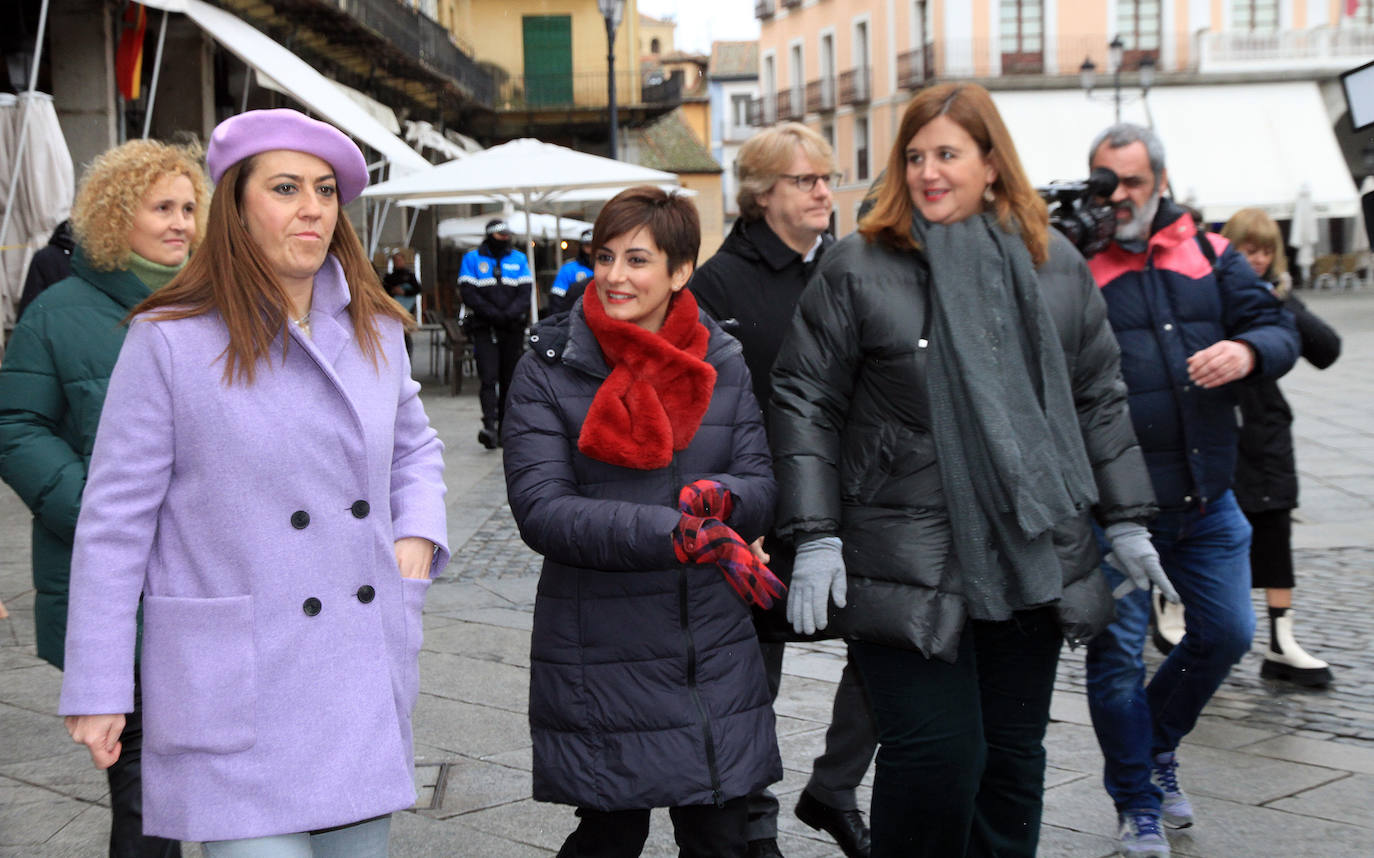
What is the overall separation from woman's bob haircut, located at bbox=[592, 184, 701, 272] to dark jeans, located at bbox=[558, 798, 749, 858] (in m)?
1.14

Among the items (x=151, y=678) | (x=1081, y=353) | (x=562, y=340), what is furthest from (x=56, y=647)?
(x=1081, y=353)

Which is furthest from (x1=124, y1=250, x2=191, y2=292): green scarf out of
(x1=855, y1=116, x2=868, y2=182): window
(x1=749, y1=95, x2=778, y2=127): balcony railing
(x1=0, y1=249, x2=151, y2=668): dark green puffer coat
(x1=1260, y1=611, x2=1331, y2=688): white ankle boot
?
(x1=749, y1=95, x2=778, y2=127): balcony railing

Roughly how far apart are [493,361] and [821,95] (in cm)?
4186

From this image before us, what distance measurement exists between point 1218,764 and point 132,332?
359 centimetres

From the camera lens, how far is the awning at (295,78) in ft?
48.9

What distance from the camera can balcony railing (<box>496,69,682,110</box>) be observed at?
136 ft

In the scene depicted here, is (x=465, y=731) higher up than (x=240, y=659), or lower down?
lower down

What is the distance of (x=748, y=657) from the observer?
3.19 m

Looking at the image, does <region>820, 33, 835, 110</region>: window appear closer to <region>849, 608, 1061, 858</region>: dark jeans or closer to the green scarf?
the green scarf

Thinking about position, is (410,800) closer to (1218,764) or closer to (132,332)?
(132,332)

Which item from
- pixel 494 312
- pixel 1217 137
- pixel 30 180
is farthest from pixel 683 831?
pixel 1217 137

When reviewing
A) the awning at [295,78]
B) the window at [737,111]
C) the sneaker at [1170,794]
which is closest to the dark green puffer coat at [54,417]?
the sneaker at [1170,794]

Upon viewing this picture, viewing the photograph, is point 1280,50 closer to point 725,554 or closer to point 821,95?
point 821,95

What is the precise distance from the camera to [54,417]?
11.1 feet
